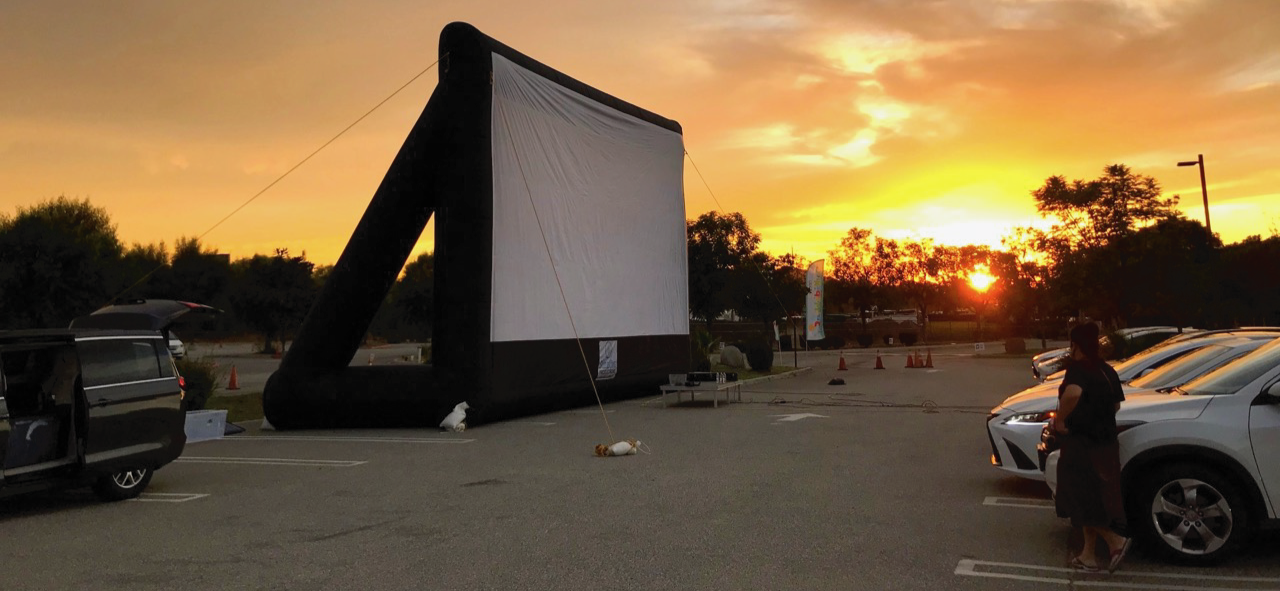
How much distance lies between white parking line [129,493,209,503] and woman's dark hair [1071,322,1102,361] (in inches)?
332

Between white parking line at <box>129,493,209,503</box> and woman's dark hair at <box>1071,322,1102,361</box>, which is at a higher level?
woman's dark hair at <box>1071,322,1102,361</box>

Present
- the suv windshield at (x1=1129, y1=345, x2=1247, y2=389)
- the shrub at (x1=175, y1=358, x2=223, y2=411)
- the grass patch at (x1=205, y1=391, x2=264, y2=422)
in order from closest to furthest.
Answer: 1. the suv windshield at (x1=1129, y1=345, x2=1247, y2=389)
2. the shrub at (x1=175, y1=358, x2=223, y2=411)
3. the grass patch at (x1=205, y1=391, x2=264, y2=422)

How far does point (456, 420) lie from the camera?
16.1m

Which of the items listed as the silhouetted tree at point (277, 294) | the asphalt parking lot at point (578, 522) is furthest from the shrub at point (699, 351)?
the silhouetted tree at point (277, 294)

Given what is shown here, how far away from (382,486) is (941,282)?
71.7m

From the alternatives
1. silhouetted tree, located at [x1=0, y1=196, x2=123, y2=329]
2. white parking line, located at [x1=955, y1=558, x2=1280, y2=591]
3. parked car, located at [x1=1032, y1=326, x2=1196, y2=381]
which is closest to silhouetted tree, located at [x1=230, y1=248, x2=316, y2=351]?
silhouetted tree, located at [x1=0, y1=196, x2=123, y2=329]

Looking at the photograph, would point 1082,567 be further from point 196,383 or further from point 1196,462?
point 196,383

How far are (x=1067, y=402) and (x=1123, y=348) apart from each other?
75.6ft

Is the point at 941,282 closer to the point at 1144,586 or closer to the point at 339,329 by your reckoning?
the point at 339,329

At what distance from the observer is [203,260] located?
74062 millimetres

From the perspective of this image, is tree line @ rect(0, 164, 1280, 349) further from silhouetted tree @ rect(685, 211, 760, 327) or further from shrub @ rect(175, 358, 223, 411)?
shrub @ rect(175, 358, 223, 411)

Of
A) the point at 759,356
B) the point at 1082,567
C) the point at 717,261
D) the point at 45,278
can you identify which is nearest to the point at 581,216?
the point at 759,356

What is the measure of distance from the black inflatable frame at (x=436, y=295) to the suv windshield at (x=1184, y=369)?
10815 mm

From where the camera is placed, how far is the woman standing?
611 cm
